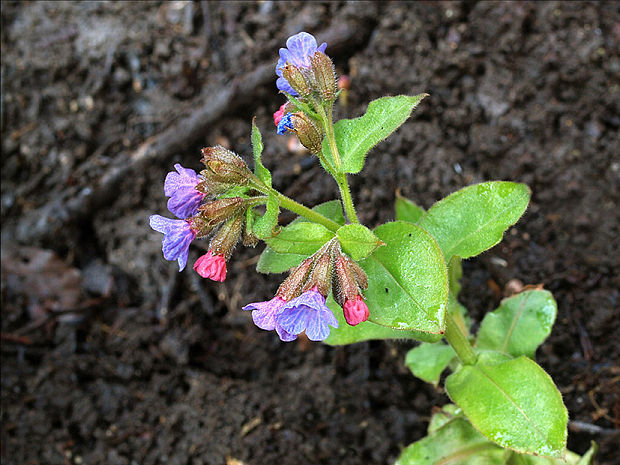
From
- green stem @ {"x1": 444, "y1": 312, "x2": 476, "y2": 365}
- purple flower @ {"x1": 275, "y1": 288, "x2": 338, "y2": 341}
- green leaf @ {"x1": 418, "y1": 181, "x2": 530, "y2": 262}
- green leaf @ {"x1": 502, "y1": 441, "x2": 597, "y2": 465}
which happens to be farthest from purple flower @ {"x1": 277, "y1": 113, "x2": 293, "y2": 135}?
green leaf @ {"x1": 502, "y1": 441, "x2": 597, "y2": 465}

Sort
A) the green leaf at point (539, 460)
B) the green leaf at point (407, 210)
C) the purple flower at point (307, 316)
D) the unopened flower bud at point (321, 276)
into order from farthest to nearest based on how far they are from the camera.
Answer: the green leaf at point (407, 210) → the green leaf at point (539, 460) → the unopened flower bud at point (321, 276) → the purple flower at point (307, 316)

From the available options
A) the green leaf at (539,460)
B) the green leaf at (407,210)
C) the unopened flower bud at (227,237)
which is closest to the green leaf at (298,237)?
the unopened flower bud at (227,237)

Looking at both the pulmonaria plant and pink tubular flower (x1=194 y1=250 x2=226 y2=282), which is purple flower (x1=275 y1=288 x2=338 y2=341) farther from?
pink tubular flower (x1=194 y1=250 x2=226 y2=282)

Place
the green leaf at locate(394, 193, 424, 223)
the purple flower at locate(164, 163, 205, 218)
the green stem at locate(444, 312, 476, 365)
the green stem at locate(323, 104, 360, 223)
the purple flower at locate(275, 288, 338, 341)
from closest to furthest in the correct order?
the purple flower at locate(275, 288, 338, 341) → the purple flower at locate(164, 163, 205, 218) → the green stem at locate(323, 104, 360, 223) → the green stem at locate(444, 312, 476, 365) → the green leaf at locate(394, 193, 424, 223)

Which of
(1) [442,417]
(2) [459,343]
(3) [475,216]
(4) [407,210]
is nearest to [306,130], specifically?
(3) [475,216]

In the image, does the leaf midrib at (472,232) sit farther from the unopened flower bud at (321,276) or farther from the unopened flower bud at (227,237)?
the unopened flower bud at (227,237)
